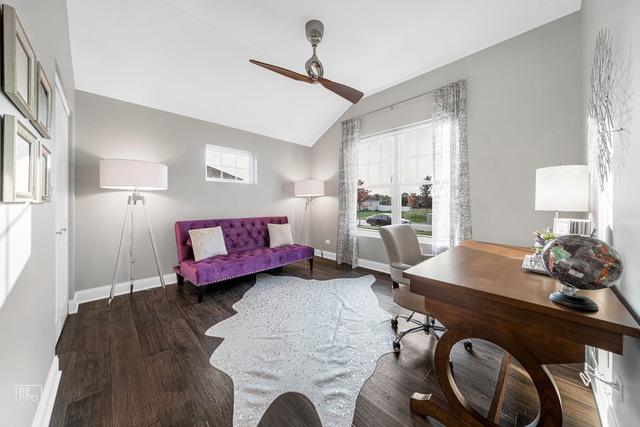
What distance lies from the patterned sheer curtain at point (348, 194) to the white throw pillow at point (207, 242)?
2.06m

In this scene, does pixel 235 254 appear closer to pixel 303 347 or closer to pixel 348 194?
pixel 303 347

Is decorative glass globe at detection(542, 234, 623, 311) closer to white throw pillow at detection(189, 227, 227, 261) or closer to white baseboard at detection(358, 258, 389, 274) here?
white baseboard at detection(358, 258, 389, 274)

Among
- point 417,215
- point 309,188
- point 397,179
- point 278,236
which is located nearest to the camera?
point 417,215

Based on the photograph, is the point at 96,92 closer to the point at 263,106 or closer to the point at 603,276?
the point at 263,106

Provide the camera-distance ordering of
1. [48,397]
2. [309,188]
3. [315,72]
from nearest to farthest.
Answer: [48,397]
[315,72]
[309,188]

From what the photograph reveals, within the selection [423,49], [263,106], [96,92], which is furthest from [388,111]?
[96,92]

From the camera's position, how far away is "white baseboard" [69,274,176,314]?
99.3 inches

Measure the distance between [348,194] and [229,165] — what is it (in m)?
2.16

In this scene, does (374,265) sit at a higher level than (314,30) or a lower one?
lower

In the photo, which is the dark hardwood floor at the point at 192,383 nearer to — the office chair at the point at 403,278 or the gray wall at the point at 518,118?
the office chair at the point at 403,278

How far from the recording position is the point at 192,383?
4.93 ft

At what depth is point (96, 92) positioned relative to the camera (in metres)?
2.71

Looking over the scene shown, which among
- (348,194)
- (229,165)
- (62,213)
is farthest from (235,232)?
(348,194)

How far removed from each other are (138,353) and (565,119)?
4354 millimetres
